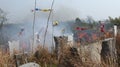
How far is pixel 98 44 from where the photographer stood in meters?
6.12

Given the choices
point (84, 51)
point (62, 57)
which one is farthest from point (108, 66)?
point (62, 57)

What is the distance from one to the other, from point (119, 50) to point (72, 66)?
128cm

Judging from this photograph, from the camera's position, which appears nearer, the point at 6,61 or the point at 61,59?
the point at 6,61

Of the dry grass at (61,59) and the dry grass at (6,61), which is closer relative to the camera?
the dry grass at (61,59)

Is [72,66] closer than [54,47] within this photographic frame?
Yes

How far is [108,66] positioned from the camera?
5.19 m

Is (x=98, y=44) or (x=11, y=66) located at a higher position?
(x=98, y=44)

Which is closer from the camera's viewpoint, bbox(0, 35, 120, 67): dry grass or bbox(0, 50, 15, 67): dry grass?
bbox(0, 35, 120, 67): dry grass

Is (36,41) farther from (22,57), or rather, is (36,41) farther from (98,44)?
(98,44)

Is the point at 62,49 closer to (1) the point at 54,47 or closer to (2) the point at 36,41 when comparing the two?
(1) the point at 54,47

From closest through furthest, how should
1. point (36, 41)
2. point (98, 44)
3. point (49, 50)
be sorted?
point (98, 44), point (49, 50), point (36, 41)

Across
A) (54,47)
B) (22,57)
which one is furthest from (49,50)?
(22,57)

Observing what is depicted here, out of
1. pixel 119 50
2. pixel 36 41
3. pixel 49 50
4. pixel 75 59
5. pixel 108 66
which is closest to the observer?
pixel 108 66

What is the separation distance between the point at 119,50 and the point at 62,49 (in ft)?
3.63
